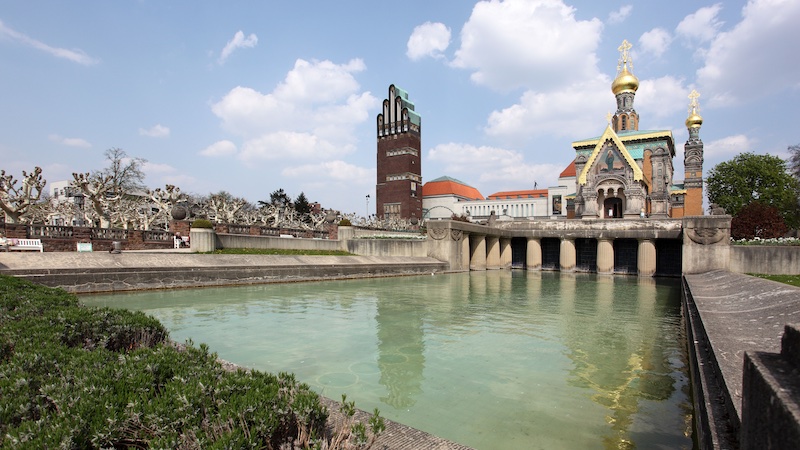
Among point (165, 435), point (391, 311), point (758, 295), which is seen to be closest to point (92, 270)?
point (391, 311)

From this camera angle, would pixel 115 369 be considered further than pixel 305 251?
No

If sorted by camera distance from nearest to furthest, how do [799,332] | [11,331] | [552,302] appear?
[799,332] → [11,331] → [552,302]

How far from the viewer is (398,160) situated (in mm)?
97625

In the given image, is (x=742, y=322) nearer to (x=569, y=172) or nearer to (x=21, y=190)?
(x=21, y=190)

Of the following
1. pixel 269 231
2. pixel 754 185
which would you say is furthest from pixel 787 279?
pixel 754 185

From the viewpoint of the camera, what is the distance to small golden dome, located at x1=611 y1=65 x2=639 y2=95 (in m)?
70.6

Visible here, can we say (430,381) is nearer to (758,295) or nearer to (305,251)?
(758,295)

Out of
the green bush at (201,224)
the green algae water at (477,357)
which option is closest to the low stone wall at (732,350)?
the green algae water at (477,357)

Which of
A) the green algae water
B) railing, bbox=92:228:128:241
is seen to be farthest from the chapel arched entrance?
railing, bbox=92:228:128:241

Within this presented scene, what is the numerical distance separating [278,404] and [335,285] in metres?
19.2

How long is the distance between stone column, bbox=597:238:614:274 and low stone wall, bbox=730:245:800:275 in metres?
13.2

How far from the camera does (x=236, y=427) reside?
307 centimetres

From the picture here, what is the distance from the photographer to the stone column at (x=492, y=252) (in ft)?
134

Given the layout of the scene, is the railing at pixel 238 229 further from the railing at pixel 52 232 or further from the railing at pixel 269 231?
the railing at pixel 52 232
